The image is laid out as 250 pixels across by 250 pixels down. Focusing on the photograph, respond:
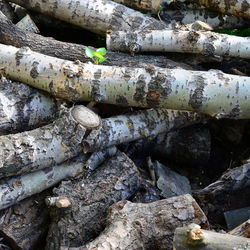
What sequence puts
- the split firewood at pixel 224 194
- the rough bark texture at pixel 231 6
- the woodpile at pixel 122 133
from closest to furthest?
the woodpile at pixel 122 133 < the split firewood at pixel 224 194 < the rough bark texture at pixel 231 6

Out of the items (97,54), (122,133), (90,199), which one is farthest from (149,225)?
(97,54)

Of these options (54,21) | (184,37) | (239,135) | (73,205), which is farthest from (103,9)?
(73,205)

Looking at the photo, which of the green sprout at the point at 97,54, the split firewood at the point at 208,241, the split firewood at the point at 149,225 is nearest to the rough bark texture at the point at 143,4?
the green sprout at the point at 97,54

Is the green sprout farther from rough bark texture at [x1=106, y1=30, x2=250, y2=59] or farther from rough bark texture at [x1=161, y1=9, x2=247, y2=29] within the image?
rough bark texture at [x1=161, y1=9, x2=247, y2=29]

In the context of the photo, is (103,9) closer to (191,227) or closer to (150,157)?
(150,157)

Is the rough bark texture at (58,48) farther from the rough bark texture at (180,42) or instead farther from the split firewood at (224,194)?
the split firewood at (224,194)

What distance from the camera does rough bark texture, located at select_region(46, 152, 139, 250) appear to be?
2666 mm

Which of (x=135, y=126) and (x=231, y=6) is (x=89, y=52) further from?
(x=231, y=6)

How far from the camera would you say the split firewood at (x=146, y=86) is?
3.02m

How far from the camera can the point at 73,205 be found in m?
2.73

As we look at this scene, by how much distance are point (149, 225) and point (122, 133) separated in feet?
3.06

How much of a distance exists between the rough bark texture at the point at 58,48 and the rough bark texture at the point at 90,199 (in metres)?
1.03

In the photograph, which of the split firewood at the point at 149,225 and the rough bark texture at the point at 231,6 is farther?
the rough bark texture at the point at 231,6

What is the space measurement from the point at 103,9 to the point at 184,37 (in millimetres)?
1006
